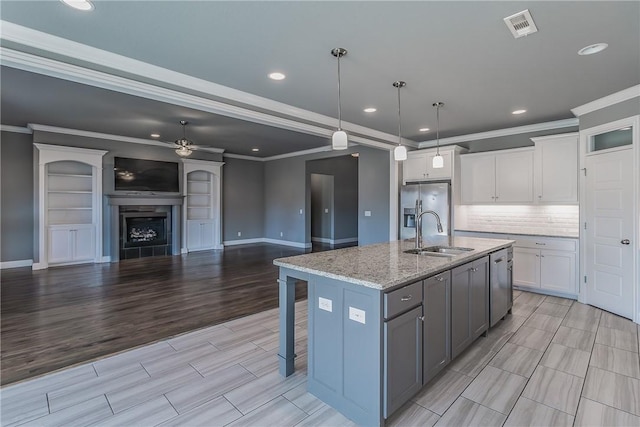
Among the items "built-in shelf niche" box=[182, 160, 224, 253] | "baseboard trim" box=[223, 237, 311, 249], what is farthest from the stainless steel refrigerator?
"built-in shelf niche" box=[182, 160, 224, 253]

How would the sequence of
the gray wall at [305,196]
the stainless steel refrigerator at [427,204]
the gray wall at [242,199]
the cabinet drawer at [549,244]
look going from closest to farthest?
1. the cabinet drawer at [549,244]
2. the stainless steel refrigerator at [427,204]
3. the gray wall at [305,196]
4. the gray wall at [242,199]

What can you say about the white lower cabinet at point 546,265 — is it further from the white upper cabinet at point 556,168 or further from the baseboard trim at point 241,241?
the baseboard trim at point 241,241

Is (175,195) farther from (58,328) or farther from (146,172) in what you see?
(58,328)

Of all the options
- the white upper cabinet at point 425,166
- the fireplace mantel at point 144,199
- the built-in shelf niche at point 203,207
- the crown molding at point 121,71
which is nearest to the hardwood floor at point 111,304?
the fireplace mantel at point 144,199

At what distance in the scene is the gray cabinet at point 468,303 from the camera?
258 cm

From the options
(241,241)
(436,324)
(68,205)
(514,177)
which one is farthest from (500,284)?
(68,205)

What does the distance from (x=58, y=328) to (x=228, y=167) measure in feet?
21.3

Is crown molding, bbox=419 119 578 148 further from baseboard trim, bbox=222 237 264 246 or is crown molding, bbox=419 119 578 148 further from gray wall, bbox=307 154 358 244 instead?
baseboard trim, bbox=222 237 264 246

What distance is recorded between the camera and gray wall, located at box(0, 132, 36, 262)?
6176 mm

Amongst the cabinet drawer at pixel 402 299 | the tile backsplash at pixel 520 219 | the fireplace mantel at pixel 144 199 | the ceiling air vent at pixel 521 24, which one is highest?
the ceiling air vent at pixel 521 24

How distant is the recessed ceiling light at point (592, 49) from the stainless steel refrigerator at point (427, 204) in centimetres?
283

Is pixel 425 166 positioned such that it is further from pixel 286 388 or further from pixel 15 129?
pixel 15 129

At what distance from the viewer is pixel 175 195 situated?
310 inches

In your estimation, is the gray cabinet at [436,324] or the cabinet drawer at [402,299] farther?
the gray cabinet at [436,324]
